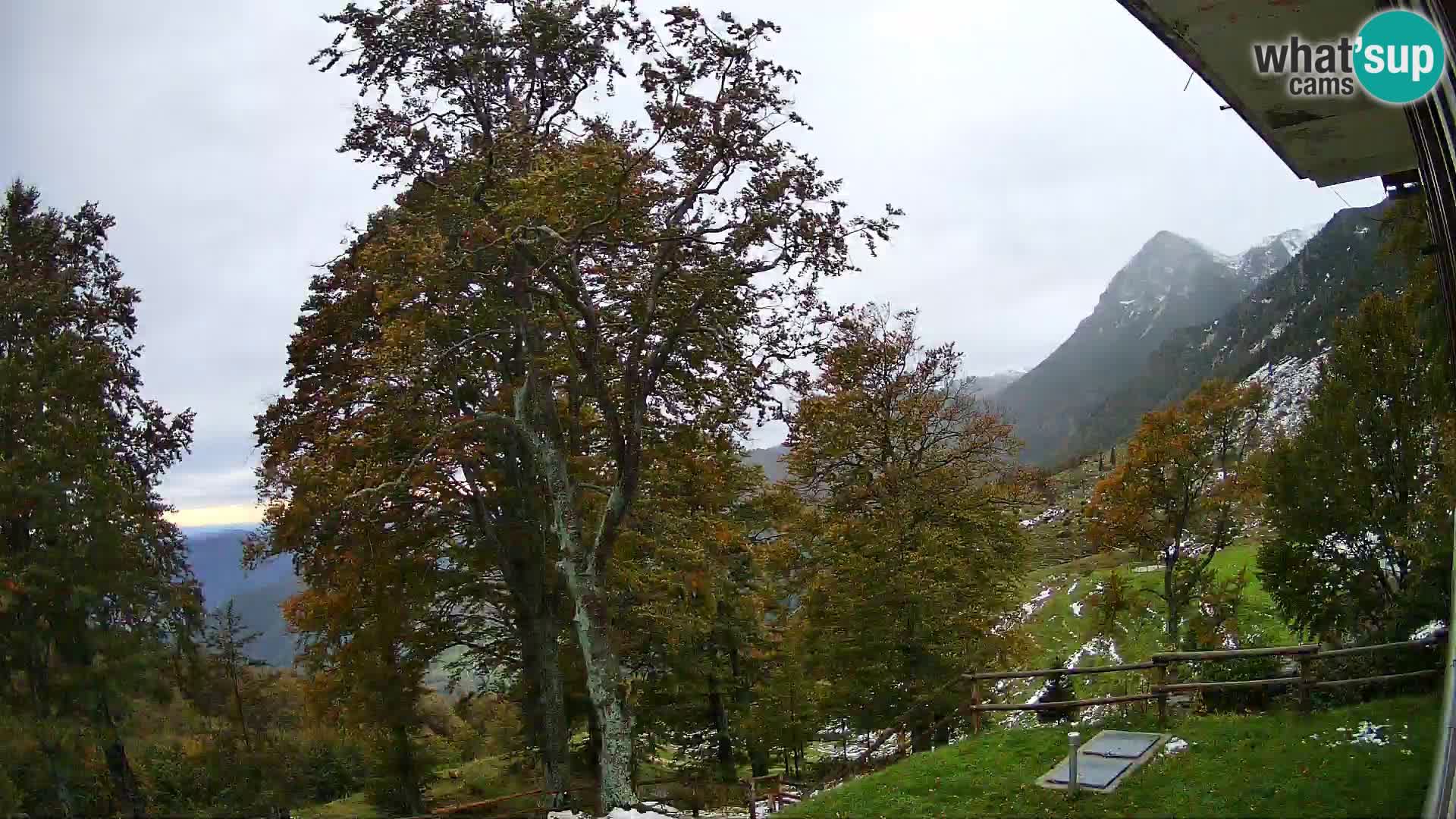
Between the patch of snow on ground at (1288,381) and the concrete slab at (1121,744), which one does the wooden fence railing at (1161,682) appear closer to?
the concrete slab at (1121,744)

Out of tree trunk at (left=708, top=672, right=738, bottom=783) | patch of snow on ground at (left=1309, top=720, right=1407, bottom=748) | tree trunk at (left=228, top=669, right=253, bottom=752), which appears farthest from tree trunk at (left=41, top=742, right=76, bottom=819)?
patch of snow on ground at (left=1309, top=720, right=1407, bottom=748)

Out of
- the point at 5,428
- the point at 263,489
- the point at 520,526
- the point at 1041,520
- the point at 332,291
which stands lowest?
the point at 1041,520

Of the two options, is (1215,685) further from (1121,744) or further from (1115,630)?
(1115,630)

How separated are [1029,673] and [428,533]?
12.7m

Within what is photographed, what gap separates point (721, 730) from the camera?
22.8 meters

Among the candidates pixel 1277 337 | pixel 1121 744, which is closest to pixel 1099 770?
pixel 1121 744

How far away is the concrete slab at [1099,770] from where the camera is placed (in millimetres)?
9609

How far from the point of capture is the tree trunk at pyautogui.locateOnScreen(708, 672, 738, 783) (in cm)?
2261

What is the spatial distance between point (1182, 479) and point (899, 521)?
10393mm

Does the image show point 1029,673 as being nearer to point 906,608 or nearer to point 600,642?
point 906,608

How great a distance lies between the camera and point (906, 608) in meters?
17.7

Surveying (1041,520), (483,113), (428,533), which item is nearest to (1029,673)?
(428,533)

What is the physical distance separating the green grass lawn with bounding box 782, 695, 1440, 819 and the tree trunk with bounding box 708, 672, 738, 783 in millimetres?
10681

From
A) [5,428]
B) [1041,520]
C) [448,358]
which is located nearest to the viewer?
[5,428]
